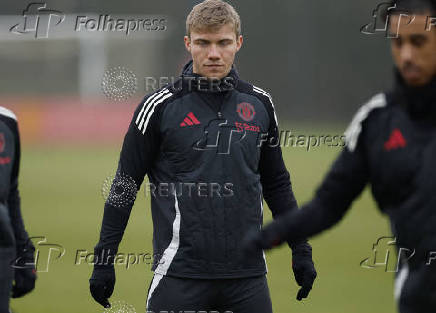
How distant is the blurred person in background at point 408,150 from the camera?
2.80m

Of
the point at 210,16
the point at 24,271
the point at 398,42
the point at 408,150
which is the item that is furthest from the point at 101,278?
the point at 398,42

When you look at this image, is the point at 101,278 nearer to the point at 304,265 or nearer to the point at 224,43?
the point at 304,265

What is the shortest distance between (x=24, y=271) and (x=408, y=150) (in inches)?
97.4

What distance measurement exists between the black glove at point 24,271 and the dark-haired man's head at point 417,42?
2.49 meters

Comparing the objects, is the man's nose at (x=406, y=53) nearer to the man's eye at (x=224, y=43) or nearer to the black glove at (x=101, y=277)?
the man's eye at (x=224, y=43)

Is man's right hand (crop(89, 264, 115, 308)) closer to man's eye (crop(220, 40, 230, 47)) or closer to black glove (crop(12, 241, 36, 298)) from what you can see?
black glove (crop(12, 241, 36, 298))

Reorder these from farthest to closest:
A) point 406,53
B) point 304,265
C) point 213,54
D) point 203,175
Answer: point 304,265, point 213,54, point 203,175, point 406,53

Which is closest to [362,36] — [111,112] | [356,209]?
[111,112]

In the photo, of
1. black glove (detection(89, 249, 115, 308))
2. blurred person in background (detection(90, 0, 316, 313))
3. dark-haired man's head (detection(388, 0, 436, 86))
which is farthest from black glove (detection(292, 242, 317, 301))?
dark-haired man's head (detection(388, 0, 436, 86))

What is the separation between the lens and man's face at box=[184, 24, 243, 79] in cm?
409

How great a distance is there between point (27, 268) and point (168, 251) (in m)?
0.99

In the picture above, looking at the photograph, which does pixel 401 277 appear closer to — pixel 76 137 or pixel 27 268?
pixel 27 268

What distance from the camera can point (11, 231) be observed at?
4125 mm

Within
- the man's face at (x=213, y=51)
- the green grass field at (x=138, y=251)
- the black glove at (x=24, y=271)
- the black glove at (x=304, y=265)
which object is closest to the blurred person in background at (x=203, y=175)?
the man's face at (x=213, y=51)
